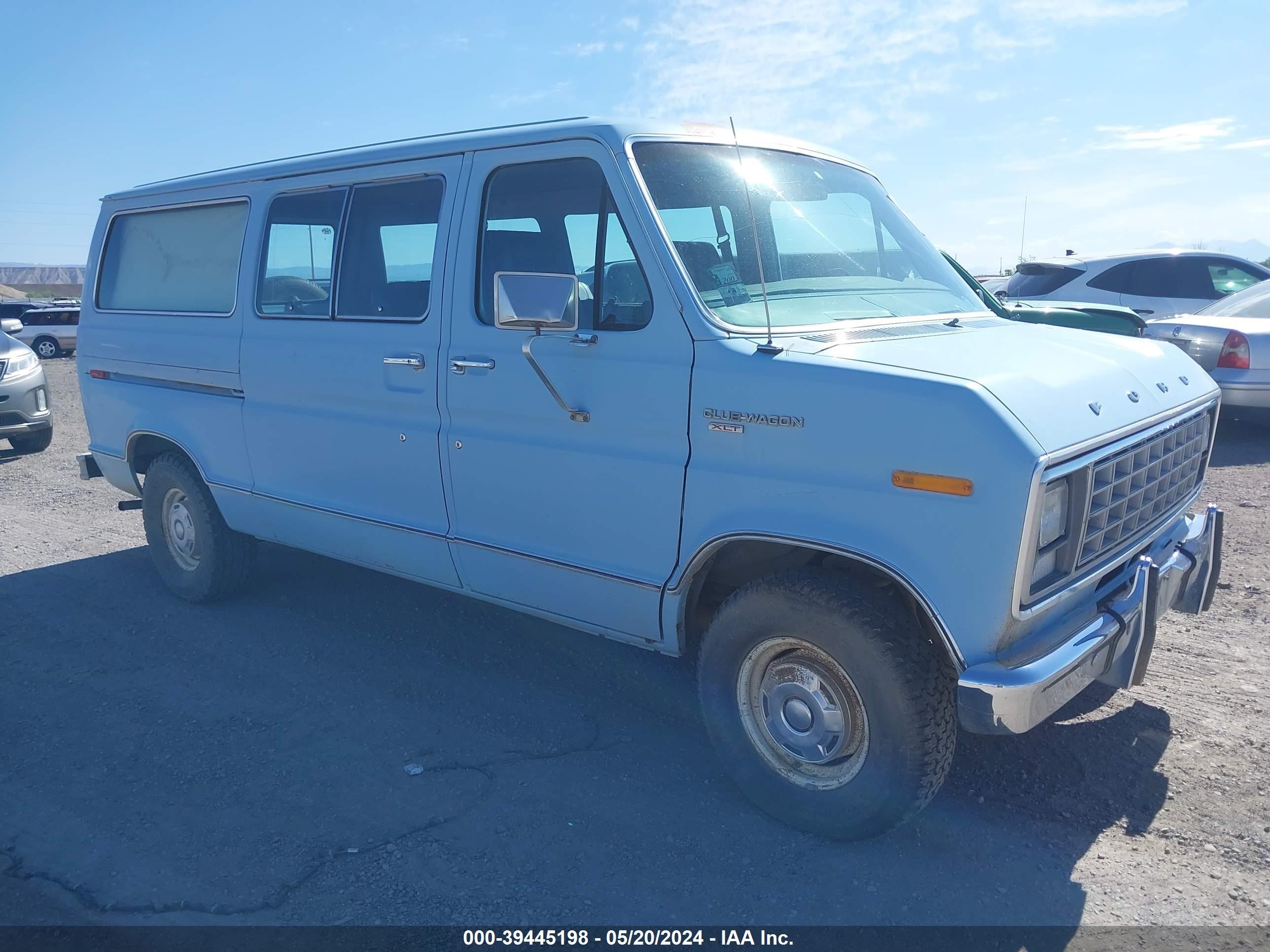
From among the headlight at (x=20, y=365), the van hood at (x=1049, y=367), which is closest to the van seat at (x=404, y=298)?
the van hood at (x=1049, y=367)

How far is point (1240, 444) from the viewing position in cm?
902

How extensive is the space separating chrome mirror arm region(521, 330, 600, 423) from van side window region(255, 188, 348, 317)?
1.41m

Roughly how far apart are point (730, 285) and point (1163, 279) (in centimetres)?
897

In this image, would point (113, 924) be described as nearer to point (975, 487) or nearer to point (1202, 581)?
point (975, 487)

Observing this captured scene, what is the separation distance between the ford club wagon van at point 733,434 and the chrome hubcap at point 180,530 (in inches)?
33.4

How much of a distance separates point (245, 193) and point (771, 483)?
3.50m

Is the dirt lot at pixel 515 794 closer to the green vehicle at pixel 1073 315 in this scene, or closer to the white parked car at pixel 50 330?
the green vehicle at pixel 1073 315

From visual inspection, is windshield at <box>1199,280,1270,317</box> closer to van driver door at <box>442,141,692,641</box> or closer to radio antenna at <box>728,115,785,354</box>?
radio antenna at <box>728,115,785,354</box>

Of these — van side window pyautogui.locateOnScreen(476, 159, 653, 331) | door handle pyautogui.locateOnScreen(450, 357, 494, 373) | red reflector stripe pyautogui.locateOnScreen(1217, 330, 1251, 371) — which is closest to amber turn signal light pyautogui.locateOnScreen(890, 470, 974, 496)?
van side window pyautogui.locateOnScreen(476, 159, 653, 331)

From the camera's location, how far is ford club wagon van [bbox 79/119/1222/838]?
2826 mm

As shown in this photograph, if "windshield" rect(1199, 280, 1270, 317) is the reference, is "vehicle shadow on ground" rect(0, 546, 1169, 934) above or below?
below

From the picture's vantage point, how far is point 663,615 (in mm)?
3480

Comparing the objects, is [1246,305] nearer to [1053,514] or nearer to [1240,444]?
[1240,444]

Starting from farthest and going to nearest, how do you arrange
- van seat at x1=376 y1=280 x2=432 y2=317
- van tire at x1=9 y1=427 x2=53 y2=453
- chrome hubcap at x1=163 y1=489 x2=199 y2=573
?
van tire at x1=9 y1=427 x2=53 y2=453
chrome hubcap at x1=163 y1=489 x2=199 y2=573
van seat at x1=376 y1=280 x2=432 y2=317
